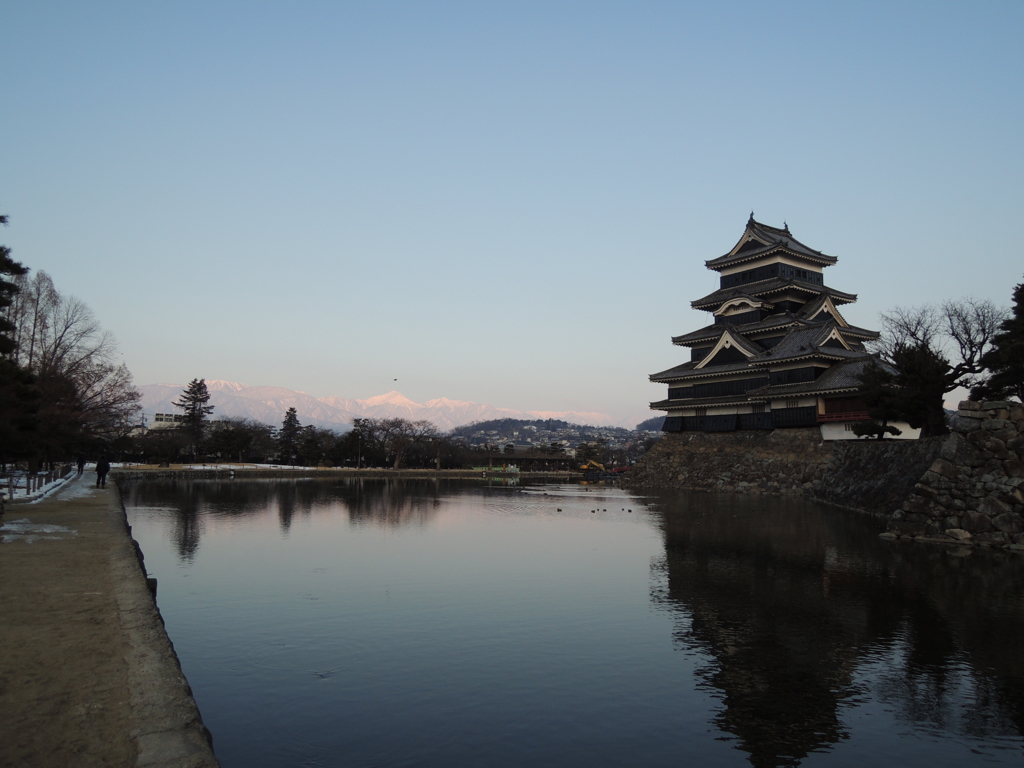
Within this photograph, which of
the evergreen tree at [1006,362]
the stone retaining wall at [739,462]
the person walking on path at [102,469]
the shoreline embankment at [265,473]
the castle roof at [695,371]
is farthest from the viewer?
the shoreline embankment at [265,473]

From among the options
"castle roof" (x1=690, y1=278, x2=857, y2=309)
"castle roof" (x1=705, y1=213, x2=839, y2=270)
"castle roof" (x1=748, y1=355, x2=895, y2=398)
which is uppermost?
"castle roof" (x1=705, y1=213, x2=839, y2=270)

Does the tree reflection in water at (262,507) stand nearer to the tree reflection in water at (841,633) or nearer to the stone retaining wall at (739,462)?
the tree reflection in water at (841,633)

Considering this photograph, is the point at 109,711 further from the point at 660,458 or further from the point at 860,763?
the point at 660,458

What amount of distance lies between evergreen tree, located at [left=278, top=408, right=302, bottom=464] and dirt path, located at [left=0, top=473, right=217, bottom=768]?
84791 millimetres

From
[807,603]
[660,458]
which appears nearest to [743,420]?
[660,458]

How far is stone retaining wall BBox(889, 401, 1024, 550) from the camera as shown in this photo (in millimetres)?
18016

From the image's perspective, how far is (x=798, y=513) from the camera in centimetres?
2948

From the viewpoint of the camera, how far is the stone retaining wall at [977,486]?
18.0 meters

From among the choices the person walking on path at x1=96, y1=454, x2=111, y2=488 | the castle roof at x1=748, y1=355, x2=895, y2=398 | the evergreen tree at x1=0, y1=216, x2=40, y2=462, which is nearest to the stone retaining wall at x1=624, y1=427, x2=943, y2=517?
the castle roof at x1=748, y1=355, x2=895, y2=398

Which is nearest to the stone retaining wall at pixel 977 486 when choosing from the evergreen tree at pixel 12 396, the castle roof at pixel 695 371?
the evergreen tree at pixel 12 396

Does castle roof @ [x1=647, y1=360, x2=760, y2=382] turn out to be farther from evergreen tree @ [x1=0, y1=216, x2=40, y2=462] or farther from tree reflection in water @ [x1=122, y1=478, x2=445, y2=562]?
evergreen tree @ [x1=0, y1=216, x2=40, y2=462]

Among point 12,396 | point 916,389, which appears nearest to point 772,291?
point 916,389

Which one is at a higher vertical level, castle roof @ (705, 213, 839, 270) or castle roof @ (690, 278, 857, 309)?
castle roof @ (705, 213, 839, 270)

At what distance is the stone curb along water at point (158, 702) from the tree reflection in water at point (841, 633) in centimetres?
449
